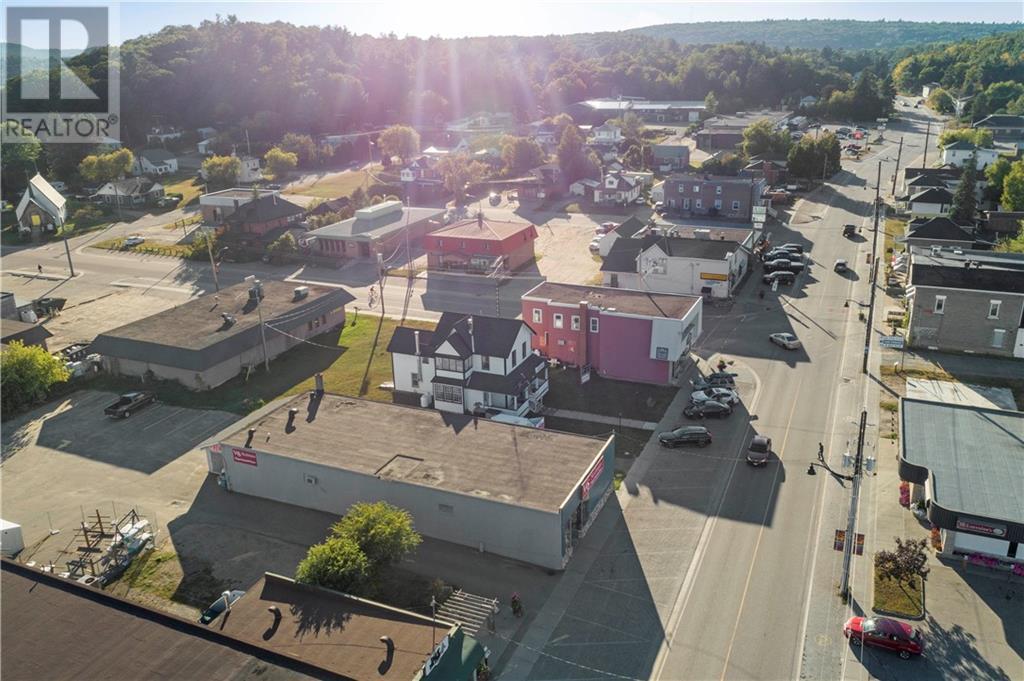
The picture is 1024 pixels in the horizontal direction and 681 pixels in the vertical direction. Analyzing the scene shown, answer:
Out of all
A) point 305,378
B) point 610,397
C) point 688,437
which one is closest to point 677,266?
point 610,397

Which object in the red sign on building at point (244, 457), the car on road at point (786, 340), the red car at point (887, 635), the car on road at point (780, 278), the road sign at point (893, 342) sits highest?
the car on road at point (780, 278)

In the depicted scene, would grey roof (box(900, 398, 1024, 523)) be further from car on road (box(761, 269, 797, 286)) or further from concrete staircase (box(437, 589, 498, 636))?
car on road (box(761, 269, 797, 286))

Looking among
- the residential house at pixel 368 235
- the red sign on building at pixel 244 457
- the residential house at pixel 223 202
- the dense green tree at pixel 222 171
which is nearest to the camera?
the red sign on building at pixel 244 457

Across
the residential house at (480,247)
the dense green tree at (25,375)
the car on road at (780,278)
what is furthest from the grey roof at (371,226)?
the car on road at (780,278)

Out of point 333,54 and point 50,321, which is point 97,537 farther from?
point 333,54

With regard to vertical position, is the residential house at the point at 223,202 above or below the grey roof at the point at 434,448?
above

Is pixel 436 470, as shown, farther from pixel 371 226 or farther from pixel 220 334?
pixel 371 226

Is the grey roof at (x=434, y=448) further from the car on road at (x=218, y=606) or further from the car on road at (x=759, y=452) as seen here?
the car on road at (x=759, y=452)
